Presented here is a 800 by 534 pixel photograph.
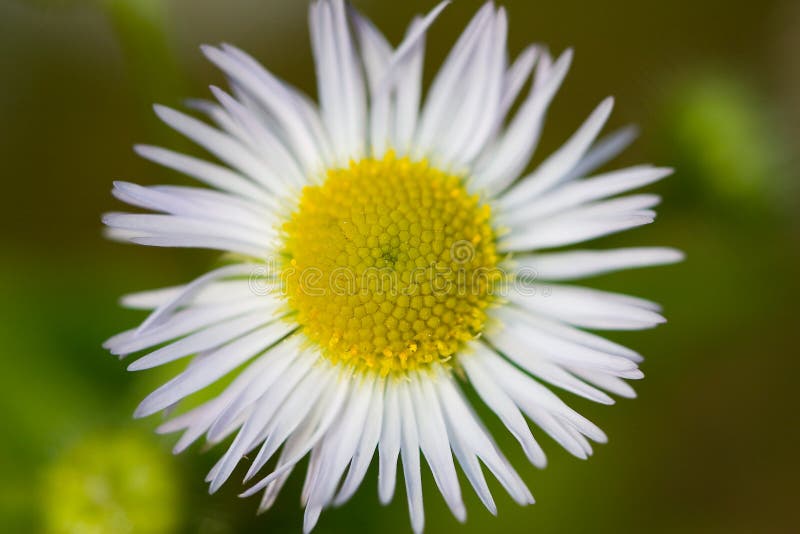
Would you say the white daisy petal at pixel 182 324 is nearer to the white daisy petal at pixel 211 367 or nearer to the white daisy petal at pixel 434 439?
the white daisy petal at pixel 211 367

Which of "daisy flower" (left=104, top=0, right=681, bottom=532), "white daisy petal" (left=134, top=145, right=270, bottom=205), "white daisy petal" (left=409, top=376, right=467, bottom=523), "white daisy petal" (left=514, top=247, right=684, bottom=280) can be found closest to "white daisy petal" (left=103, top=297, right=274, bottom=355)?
"daisy flower" (left=104, top=0, right=681, bottom=532)

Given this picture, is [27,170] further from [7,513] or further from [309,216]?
[309,216]

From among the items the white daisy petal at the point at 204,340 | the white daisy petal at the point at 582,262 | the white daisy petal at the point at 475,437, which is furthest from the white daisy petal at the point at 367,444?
the white daisy petal at the point at 582,262

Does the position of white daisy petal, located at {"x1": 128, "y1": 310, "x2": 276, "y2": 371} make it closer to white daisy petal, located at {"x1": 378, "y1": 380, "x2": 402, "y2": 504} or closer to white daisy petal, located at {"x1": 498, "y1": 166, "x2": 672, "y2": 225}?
white daisy petal, located at {"x1": 378, "y1": 380, "x2": 402, "y2": 504}

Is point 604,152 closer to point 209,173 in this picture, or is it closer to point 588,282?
point 588,282

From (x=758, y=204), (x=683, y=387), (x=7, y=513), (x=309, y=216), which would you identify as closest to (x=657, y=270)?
(x=758, y=204)

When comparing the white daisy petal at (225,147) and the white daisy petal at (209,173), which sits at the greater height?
the white daisy petal at (225,147)
